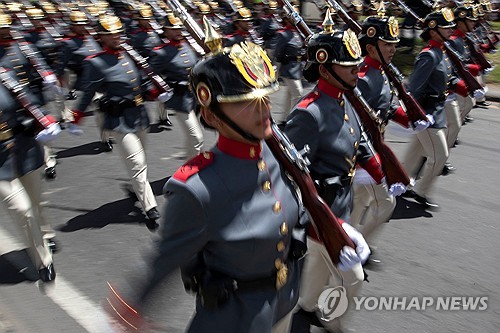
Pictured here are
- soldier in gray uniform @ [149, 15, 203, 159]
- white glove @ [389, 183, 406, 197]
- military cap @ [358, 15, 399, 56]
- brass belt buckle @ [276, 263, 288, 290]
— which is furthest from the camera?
soldier in gray uniform @ [149, 15, 203, 159]

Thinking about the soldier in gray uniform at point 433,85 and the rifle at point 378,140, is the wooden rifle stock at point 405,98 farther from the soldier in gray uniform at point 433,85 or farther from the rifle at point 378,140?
the rifle at point 378,140

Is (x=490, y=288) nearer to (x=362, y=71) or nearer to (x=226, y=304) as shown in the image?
(x=362, y=71)

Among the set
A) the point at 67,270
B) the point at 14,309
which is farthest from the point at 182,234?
the point at 67,270

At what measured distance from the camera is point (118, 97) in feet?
19.8

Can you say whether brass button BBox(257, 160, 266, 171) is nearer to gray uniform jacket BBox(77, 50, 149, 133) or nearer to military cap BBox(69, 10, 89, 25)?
gray uniform jacket BBox(77, 50, 149, 133)

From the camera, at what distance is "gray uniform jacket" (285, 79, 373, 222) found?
148 inches

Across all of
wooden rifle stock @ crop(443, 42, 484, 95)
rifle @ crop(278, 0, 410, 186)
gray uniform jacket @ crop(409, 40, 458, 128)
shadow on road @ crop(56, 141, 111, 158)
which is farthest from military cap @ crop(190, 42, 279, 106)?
shadow on road @ crop(56, 141, 111, 158)

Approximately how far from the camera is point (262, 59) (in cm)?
248

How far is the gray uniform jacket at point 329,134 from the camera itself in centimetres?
376

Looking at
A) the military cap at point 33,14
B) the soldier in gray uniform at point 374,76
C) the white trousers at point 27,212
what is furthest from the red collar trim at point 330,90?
the military cap at point 33,14

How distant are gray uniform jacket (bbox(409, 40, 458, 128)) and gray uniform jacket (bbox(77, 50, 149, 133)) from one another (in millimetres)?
2914

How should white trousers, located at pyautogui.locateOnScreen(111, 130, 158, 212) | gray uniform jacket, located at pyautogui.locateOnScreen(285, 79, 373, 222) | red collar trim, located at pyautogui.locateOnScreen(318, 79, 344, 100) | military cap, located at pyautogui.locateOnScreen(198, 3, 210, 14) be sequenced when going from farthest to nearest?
military cap, located at pyautogui.locateOnScreen(198, 3, 210, 14), white trousers, located at pyautogui.locateOnScreen(111, 130, 158, 212), red collar trim, located at pyautogui.locateOnScreen(318, 79, 344, 100), gray uniform jacket, located at pyautogui.locateOnScreen(285, 79, 373, 222)

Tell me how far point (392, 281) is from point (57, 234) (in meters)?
3.24

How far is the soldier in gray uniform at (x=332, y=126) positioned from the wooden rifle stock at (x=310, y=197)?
852 millimetres
